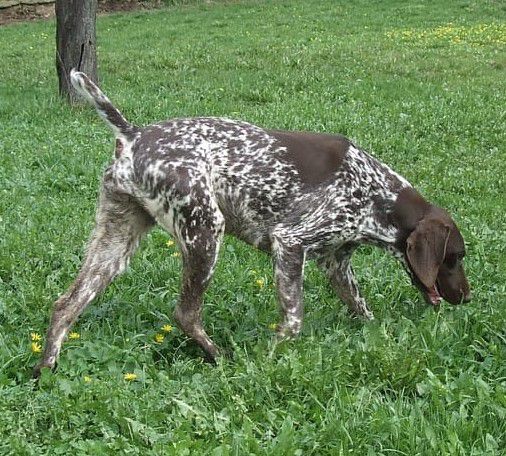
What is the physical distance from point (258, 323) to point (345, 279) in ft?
1.95

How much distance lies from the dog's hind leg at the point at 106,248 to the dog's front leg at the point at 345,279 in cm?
111

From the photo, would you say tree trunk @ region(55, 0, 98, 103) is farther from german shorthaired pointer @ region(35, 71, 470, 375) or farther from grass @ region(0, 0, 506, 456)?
german shorthaired pointer @ region(35, 71, 470, 375)

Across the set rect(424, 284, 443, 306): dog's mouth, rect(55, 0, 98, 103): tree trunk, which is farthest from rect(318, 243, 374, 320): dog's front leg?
rect(55, 0, 98, 103): tree trunk

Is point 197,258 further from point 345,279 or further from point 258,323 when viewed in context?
point 345,279

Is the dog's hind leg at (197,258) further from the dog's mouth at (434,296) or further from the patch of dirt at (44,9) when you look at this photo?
the patch of dirt at (44,9)

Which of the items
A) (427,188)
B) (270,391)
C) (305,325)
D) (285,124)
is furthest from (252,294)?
(285,124)

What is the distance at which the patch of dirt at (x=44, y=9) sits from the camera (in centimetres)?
2562

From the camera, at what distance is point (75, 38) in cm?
1188

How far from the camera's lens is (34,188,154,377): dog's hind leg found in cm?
489

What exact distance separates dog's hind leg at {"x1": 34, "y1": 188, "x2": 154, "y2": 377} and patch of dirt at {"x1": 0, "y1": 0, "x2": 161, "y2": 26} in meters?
21.9

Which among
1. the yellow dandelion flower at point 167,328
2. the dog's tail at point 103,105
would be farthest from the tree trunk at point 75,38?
the yellow dandelion flower at point 167,328

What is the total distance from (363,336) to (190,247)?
103cm

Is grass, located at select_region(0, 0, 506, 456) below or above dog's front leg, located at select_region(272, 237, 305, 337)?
below

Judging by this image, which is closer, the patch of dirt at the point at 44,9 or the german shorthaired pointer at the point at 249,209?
the german shorthaired pointer at the point at 249,209
